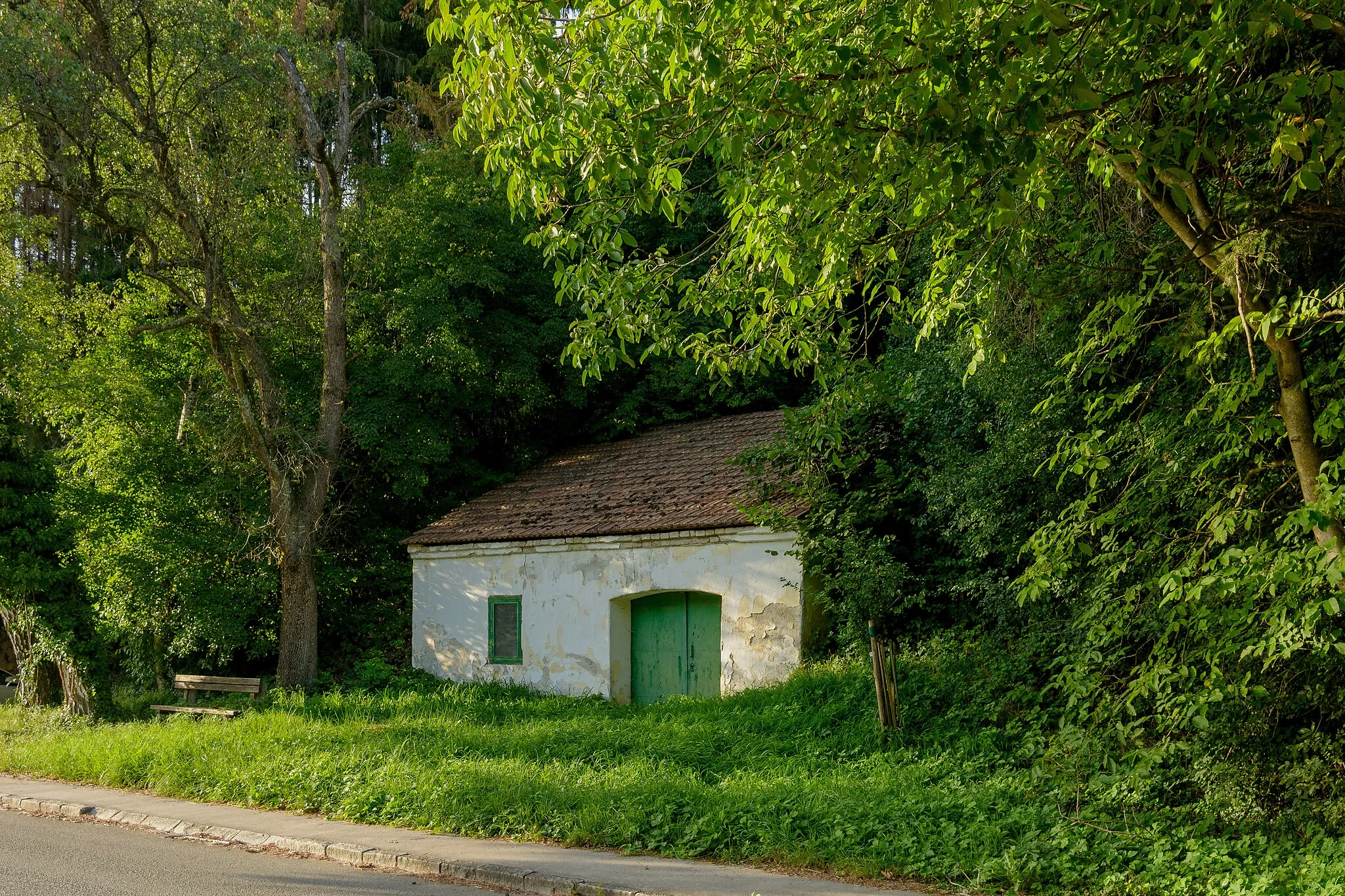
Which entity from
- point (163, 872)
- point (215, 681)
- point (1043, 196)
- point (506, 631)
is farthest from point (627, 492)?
point (1043, 196)

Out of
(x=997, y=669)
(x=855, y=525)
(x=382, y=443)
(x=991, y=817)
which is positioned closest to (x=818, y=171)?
(x=991, y=817)

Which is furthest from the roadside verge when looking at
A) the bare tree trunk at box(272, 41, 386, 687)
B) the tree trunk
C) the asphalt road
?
the bare tree trunk at box(272, 41, 386, 687)

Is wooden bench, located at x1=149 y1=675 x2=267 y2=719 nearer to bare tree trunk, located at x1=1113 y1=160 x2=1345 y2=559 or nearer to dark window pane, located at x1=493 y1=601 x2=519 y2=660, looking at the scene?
→ dark window pane, located at x1=493 y1=601 x2=519 y2=660

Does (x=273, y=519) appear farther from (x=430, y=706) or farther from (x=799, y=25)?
(x=799, y=25)

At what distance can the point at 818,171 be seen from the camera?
21.8 feet

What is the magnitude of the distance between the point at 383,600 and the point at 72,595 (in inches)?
268

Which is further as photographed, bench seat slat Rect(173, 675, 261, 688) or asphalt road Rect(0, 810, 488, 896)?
bench seat slat Rect(173, 675, 261, 688)

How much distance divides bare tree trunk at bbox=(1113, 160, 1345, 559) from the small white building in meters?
8.06

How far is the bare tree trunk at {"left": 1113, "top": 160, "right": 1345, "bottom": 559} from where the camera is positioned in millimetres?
6586

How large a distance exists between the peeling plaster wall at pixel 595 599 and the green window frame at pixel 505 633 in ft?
0.38

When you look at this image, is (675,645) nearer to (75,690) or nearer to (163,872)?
(75,690)

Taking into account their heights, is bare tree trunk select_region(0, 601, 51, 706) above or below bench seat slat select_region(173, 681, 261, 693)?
above

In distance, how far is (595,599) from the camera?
57.1ft

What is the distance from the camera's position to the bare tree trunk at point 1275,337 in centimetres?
659
